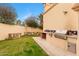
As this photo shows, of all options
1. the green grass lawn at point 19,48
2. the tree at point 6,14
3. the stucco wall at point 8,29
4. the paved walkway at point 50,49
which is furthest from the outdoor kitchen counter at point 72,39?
the tree at point 6,14

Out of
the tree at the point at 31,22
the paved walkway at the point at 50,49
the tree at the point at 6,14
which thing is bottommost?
the paved walkway at the point at 50,49

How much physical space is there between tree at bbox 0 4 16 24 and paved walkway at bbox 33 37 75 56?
1.22 feet

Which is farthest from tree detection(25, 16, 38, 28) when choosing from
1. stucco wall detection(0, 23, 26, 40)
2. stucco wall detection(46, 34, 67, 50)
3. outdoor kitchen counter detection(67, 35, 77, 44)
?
outdoor kitchen counter detection(67, 35, 77, 44)

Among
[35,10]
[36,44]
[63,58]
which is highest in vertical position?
[35,10]

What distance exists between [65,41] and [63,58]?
0.20 meters

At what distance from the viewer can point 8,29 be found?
2379 millimetres

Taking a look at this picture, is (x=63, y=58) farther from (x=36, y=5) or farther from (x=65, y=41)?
(x=36, y=5)

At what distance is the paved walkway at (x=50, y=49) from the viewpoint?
231 cm

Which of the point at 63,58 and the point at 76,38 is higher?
the point at 76,38

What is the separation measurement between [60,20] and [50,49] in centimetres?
36

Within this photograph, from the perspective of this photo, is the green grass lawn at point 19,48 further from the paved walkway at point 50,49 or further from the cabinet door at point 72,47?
the cabinet door at point 72,47

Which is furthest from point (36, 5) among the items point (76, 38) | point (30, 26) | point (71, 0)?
point (76, 38)

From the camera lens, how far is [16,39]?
2410mm

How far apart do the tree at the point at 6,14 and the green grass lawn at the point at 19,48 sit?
0.82 ft
